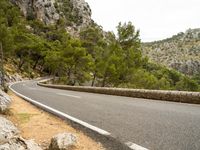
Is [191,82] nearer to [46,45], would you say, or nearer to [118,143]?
[46,45]

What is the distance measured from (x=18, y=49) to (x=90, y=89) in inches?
2175

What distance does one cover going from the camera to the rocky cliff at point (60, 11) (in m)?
121

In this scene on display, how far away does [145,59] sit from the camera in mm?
45625

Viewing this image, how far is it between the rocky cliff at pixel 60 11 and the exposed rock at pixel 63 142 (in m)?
118

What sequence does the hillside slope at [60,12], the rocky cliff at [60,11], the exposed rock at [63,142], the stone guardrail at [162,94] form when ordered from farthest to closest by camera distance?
the hillside slope at [60,12], the rocky cliff at [60,11], the stone guardrail at [162,94], the exposed rock at [63,142]

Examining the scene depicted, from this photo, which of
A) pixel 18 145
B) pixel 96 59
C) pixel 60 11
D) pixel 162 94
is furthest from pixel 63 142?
pixel 60 11

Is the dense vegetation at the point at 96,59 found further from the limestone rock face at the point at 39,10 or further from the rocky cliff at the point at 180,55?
the rocky cliff at the point at 180,55

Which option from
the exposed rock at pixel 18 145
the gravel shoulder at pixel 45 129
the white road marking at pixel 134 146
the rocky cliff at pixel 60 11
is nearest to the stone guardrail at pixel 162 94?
the gravel shoulder at pixel 45 129

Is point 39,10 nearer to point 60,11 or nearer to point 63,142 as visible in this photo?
point 60,11

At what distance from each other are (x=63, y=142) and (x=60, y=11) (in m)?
151

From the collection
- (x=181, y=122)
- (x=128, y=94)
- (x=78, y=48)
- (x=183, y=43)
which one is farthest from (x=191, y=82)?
(x=183, y=43)

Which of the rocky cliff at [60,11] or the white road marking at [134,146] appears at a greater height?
the rocky cliff at [60,11]

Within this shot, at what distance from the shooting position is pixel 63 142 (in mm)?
5148

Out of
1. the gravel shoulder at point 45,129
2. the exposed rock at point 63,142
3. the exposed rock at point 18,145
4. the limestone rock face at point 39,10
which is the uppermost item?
the limestone rock face at point 39,10
